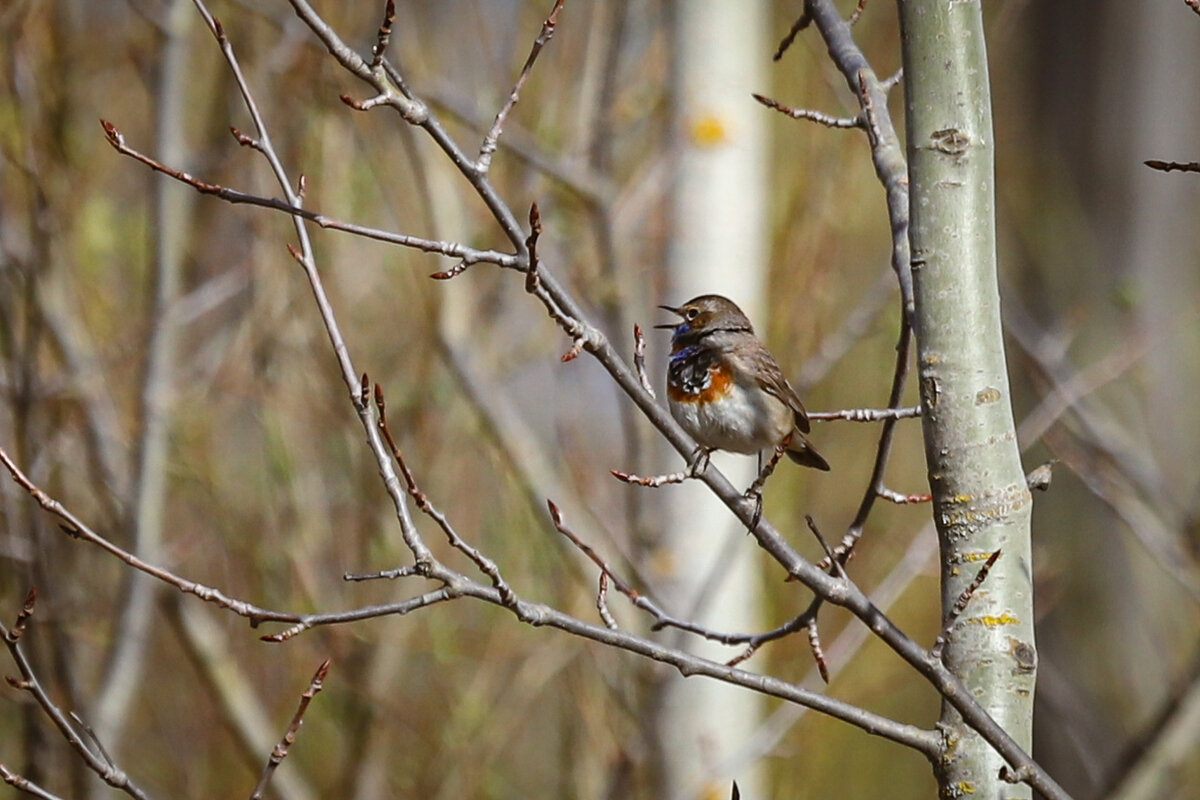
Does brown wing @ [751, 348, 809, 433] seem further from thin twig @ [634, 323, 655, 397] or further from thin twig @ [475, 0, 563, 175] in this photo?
thin twig @ [475, 0, 563, 175]

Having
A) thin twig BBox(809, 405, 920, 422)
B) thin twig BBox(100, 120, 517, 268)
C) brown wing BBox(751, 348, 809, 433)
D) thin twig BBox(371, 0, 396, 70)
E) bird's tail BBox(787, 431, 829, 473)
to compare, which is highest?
brown wing BBox(751, 348, 809, 433)

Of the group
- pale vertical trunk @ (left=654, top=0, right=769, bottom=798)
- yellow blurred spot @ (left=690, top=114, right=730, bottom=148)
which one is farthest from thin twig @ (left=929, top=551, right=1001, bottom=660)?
yellow blurred spot @ (left=690, top=114, right=730, bottom=148)

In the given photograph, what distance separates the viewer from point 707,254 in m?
4.20

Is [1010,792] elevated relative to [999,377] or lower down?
lower down

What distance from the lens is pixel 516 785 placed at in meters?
7.24

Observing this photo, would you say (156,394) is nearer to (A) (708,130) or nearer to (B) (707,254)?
(B) (707,254)

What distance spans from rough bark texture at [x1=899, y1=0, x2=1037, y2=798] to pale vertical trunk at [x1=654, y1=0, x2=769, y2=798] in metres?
2.24

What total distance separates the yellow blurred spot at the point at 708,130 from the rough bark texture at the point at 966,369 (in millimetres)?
2278

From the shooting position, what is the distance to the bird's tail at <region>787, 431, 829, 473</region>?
304 cm

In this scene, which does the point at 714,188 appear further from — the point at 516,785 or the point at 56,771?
the point at 516,785

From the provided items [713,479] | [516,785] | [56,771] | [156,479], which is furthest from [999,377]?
[516,785]

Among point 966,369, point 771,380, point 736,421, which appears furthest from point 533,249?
point 771,380

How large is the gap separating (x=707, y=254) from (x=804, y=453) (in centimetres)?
127

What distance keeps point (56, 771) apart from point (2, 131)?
236cm
